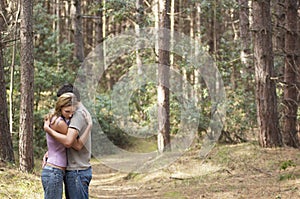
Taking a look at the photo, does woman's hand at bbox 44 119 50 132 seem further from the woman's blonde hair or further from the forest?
the forest

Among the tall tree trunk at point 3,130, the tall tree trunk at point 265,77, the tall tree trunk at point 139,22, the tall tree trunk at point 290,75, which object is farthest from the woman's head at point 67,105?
the tall tree trunk at point 139,22

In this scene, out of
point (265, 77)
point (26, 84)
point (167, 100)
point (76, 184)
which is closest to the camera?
point (76, 184)

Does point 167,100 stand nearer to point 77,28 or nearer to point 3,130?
point 3,130

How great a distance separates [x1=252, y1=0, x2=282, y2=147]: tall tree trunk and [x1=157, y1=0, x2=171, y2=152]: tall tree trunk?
8.68 ft

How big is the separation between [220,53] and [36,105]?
28.9ft

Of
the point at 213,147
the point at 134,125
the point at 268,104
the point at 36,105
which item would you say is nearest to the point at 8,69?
the point at 36,105

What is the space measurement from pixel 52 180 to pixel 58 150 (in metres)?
0.34

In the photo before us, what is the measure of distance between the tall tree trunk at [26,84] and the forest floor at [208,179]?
44 cm

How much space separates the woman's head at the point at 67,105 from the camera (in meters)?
5.67

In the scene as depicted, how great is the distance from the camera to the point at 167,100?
15.1 meters

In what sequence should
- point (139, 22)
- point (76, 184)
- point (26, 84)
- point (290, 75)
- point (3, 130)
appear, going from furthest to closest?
1. point (139, 22)
2. point (290, 75)
3. point (3, 130)
4. point (26, 84)
5. point (76, 184)

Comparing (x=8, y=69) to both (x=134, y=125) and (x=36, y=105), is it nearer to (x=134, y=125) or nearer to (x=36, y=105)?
(x=36, y=105)

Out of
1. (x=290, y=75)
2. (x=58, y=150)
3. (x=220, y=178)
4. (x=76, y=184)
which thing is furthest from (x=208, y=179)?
(x=58, y=150)

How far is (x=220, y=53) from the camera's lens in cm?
2292
